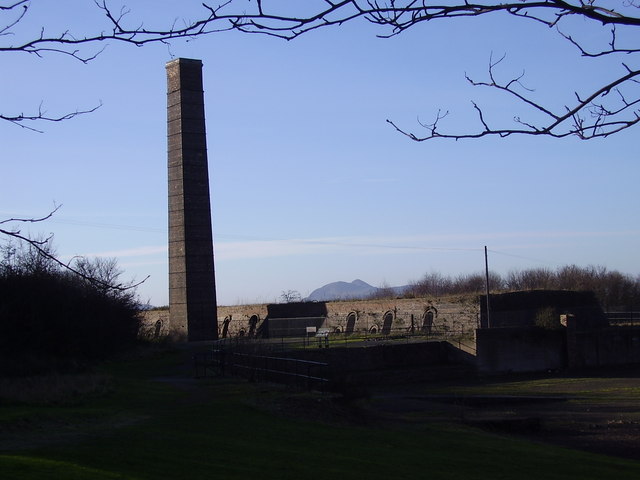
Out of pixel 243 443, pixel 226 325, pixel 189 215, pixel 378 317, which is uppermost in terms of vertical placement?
pixel 189 215

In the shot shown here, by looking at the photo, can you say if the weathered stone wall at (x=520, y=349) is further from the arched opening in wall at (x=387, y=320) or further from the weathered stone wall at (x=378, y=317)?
the arched opening in wall at (x=387, y=320)

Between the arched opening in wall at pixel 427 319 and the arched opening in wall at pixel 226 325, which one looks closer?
the arched opening in wall at pixel 427 319

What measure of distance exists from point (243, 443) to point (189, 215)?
3069 cm

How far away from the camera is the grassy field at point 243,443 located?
1004 cm

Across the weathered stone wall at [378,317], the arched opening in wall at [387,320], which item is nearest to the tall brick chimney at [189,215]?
the weathered stone wall at [378,317]

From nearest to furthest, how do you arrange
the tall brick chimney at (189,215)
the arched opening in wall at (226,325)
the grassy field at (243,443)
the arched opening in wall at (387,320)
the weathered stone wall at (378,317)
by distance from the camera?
1. the grassy field at (243,443)
2. the tall brick chimney at (189,215)
3. the weathered stone wall at (378,317)
4. the arched opening in wall at (387,320)
5. the arched opening in wall at (226,325)

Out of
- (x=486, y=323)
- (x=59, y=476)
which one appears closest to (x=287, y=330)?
(x=486, y=323)

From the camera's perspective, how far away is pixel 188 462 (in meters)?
10.3

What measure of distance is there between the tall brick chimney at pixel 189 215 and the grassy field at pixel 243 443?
72.0ft

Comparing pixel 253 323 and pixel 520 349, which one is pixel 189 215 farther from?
pixel 520 349

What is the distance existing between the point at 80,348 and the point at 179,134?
20037 millimetres

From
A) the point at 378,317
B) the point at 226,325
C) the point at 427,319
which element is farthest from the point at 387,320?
the point at 226,325

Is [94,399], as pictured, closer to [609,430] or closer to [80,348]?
[80,348]

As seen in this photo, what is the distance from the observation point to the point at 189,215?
42531 mm
